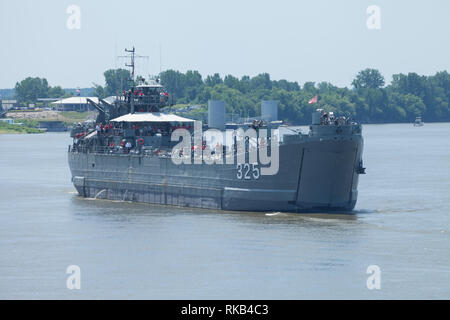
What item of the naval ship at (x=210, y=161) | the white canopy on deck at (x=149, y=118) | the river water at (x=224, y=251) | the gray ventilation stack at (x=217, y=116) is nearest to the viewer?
the river water at (x=224, y=251)

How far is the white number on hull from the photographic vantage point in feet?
156

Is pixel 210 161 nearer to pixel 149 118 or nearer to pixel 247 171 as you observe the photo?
pixel 247 171

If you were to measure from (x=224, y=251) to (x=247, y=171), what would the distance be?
367 inches

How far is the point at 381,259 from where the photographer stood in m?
37.3

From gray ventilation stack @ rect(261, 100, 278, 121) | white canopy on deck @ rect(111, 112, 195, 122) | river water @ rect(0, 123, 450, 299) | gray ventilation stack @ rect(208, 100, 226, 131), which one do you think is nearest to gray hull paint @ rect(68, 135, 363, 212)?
river water @ rect(0, 123, 450, 299)

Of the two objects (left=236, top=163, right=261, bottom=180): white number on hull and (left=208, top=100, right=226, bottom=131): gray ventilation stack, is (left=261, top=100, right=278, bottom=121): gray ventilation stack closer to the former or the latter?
(left=236, top=163, right=261, bottom=180): white number on hull

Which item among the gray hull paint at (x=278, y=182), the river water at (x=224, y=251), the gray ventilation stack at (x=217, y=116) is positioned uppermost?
the gray ventilation stack at (x=217, y=116)

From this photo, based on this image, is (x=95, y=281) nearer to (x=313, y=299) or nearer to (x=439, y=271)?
(x=313, y=299)

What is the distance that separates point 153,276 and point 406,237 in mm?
13388

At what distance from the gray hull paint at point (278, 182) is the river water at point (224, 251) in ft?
2.53

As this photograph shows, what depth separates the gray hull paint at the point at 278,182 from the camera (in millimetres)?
46312

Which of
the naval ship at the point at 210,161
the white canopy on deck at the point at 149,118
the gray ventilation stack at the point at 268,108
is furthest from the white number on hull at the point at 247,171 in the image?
the white canopy on deck at the point at 149,118

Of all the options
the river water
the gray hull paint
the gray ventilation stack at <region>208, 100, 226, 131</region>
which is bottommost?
the river water

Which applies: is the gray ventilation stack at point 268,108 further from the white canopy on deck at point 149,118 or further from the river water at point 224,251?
the river water at point 224,251
